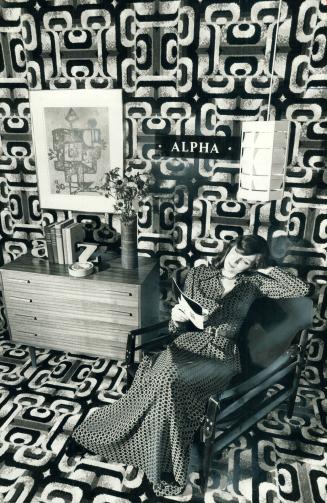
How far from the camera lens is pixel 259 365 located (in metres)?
2.37

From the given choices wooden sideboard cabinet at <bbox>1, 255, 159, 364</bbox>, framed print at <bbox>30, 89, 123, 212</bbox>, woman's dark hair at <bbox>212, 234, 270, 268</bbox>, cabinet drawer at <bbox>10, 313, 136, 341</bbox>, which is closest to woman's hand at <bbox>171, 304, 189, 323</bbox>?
wooden sideboard cabinet at <bbox>1, 255, 159, 364</bbox>

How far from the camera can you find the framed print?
Result: 281 cm

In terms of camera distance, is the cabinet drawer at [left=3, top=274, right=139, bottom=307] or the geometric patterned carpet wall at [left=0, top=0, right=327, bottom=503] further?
the cabinet drawer at [left=3, top=274, right=139, bottom=307]

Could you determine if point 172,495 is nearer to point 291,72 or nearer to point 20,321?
point 20,321

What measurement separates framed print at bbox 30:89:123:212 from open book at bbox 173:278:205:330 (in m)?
1.13

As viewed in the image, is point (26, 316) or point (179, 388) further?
point (26, 316)

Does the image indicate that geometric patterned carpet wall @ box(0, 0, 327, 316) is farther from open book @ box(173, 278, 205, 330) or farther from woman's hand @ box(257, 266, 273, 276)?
open book @ box(173, 278, 205, 330)

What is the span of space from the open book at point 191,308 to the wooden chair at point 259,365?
263 mm

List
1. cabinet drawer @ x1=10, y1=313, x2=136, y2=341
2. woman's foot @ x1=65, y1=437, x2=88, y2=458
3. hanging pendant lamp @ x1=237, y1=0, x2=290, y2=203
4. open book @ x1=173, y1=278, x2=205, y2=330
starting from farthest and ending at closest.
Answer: cabinet drawer @ x1=10, y1=313, x2=136, y2=341
woman's foot @ x1=65, y1=437, x2=88, y2=458
open book @ x1=173, y1=278, x2=205, y2=330
hanging pendant lamp @ x1=237, y1=0, x2=290, y2=203

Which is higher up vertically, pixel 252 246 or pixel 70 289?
pixel 252 246

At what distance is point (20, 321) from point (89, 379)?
72cm

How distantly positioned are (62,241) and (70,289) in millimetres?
397

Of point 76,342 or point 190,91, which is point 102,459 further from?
point 190,91

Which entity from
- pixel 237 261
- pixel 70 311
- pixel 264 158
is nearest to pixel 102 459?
pixel 70 311
